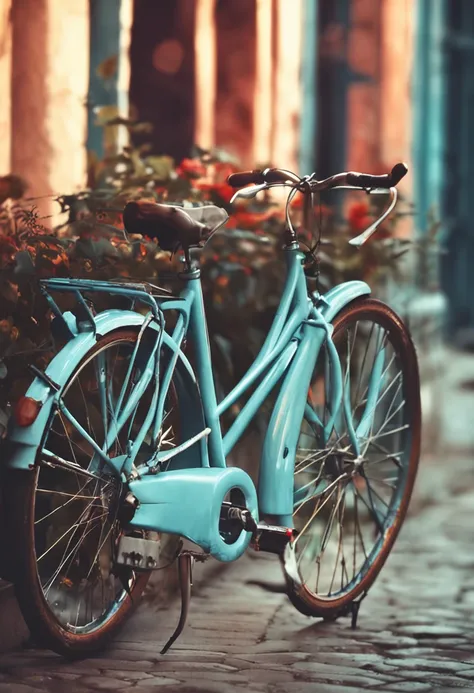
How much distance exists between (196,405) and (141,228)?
0.52 meters

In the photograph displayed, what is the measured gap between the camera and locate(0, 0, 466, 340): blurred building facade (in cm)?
542

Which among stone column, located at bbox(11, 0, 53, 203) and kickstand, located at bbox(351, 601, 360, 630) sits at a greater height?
stone column, located at bbox(11, 0, 53, 203)

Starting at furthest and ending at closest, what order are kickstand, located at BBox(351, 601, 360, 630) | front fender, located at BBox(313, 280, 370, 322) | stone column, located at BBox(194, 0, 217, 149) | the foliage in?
stone column, located at BBox(194, 0, 217, 149), kickstand, located at BBox(351, 601, 360, 630), front fender, located at BBox(313, 280, 370, 322), the foliage

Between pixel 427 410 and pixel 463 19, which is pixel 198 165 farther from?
pixel 463 19

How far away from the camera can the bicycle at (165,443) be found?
11.7 ft

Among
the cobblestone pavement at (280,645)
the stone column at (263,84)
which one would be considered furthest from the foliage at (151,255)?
the stone column at (263,84)

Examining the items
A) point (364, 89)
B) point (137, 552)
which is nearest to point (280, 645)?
point (137, 552)

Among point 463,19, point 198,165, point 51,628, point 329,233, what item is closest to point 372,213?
point 329,233

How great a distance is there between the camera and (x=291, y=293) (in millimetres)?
4352

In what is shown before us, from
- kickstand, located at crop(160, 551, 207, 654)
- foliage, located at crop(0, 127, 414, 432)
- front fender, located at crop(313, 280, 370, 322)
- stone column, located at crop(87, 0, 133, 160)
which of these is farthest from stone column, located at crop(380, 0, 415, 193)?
kickstand, located at crop(160, 551, 207, 654)

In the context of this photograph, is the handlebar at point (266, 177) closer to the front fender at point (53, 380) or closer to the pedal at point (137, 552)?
the front fender at point (53, 380)

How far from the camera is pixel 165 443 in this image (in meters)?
4.00

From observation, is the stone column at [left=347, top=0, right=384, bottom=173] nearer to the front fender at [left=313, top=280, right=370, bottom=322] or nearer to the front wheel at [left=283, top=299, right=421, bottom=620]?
the front wheel at [left=283, top=299, right=421, bottom=620]

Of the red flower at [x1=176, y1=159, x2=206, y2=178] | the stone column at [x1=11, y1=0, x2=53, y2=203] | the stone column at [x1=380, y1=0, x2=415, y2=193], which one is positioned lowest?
the red flower at [x1=176, y1=159, x2=206, y2=178]
